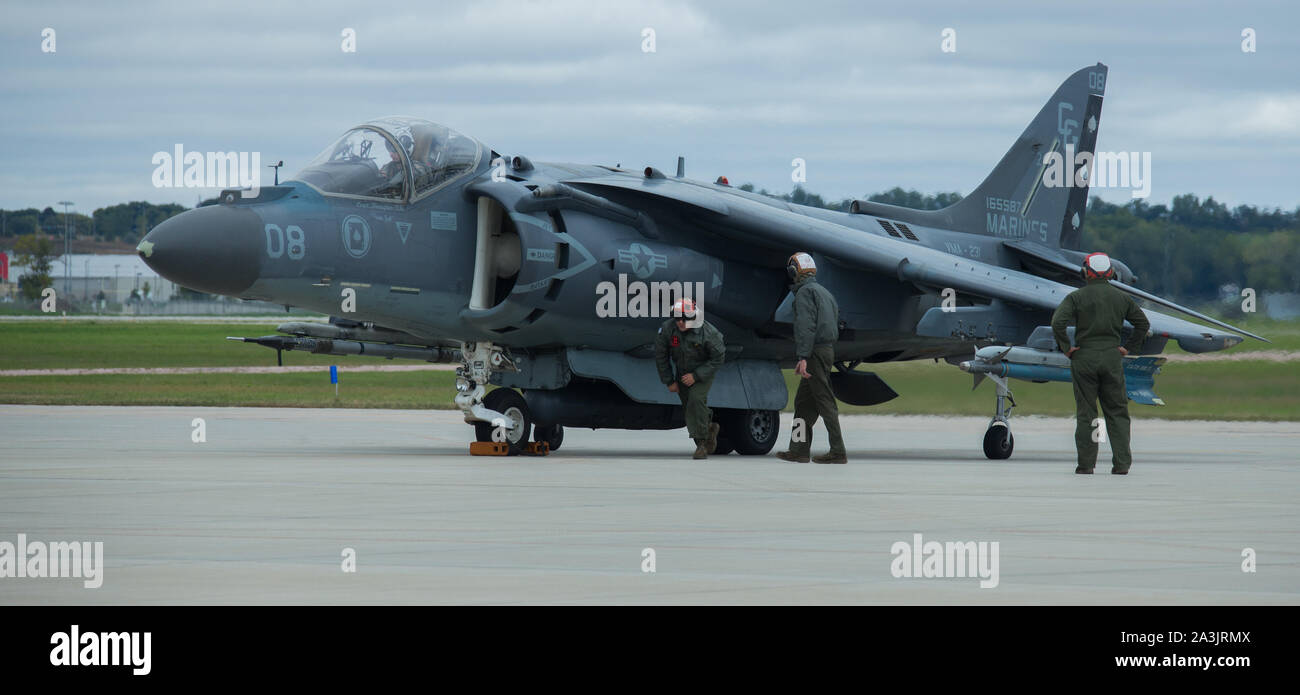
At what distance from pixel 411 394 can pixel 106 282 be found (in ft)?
252

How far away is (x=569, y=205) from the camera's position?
45.8 feet

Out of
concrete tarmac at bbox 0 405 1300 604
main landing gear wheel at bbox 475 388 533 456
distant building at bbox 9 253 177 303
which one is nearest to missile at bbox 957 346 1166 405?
concrete tarmac at bbox 0 405 1300 604

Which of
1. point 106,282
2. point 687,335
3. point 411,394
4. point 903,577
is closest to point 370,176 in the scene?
point 687,335

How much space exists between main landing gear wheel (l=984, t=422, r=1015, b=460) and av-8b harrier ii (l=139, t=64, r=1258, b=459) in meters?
0.02

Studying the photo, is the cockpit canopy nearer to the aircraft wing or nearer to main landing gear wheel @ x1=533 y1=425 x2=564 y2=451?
the aircraft wing

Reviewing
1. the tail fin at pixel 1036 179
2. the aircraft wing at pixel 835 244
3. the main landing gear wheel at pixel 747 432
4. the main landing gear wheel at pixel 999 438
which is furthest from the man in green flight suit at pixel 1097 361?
the tail fin at pixel 1036 179

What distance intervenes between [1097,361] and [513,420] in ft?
17.1

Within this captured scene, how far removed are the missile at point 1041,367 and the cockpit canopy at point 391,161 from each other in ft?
16.6

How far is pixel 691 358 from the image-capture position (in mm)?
13875

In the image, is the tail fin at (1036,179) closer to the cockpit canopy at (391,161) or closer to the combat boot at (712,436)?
the combat boot at (712,436)

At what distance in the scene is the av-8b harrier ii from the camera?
1268cm

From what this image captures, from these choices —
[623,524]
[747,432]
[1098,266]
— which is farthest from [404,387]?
[623,524]

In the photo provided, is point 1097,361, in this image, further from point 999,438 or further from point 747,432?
point 747,432
